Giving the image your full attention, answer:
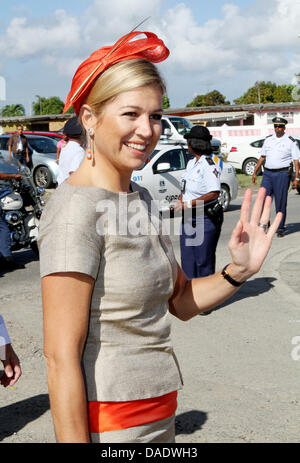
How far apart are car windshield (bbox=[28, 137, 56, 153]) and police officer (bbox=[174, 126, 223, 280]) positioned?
13.9 meters

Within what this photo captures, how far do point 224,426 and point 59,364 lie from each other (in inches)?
108

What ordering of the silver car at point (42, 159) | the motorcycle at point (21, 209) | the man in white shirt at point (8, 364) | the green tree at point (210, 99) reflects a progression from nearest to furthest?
the man in white shirt at point (8, 364), the motorcycle at point (21, 209), the silver car at point (42, 159), the green tree at point (210, 99)

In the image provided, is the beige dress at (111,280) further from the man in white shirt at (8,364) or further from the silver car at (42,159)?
the silver car at (42,159)

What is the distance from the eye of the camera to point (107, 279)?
1.75 meters

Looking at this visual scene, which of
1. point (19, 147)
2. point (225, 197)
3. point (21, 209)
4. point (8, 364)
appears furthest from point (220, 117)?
point (8, 364)

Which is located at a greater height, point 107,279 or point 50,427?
point 107,279

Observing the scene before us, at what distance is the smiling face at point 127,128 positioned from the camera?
1.82 m

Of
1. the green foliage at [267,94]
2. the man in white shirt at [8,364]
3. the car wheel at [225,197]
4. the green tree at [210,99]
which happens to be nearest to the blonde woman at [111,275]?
the man in white shirt at [8,364]

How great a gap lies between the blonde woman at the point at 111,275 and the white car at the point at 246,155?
23.2 metres

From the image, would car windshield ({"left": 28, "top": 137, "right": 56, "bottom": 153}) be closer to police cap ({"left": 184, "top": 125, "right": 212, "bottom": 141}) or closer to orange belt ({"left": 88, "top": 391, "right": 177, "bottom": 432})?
police cap ({"left": 184, "top": 125, "right": 212, "bottom": 141})

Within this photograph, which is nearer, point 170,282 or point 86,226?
point 86,226

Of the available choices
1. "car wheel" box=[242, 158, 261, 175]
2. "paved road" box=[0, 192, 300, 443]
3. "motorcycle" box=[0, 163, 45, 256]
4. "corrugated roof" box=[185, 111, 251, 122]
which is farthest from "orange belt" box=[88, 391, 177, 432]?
"corrugated roof" box=[185, 111, 251, 122]
